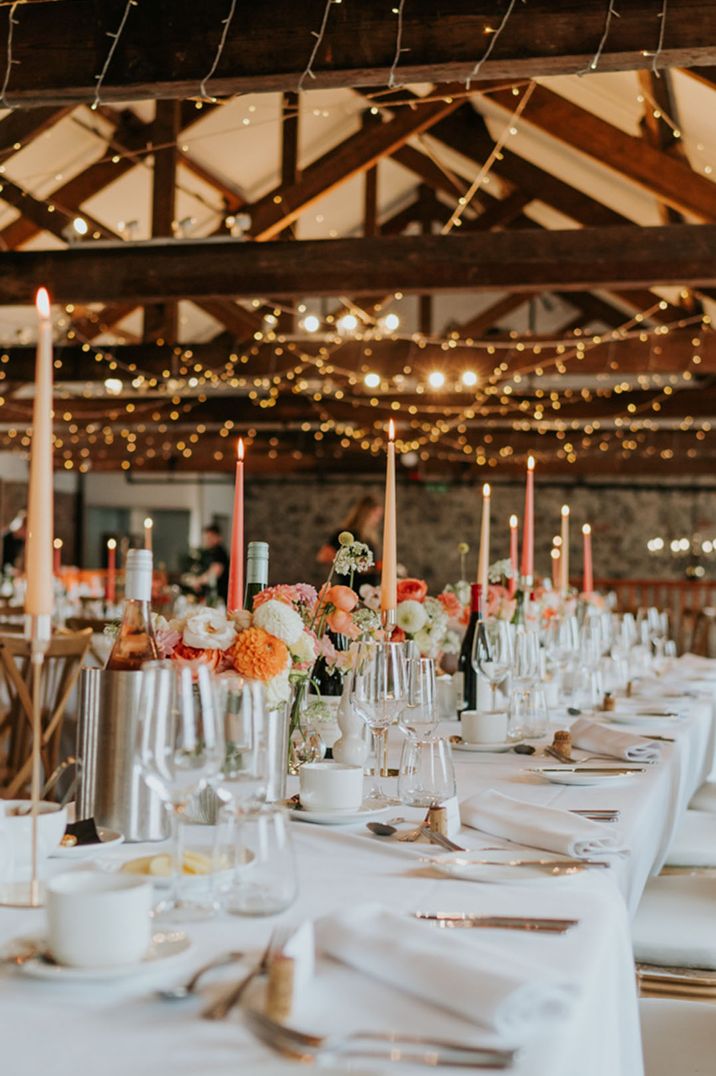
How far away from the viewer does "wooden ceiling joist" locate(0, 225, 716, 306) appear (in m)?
6.07

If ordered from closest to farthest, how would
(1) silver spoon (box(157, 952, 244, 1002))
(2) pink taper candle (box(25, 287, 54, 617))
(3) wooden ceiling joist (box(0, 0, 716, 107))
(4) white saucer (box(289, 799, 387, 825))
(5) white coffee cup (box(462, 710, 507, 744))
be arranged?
(1) silver spoon (box(157, 952, 244, 1002)), (2) pink taper candle (box(25, 287, 54, 617)), (4) white saucer (box(289, 799, 387, 825)), (5) white coffee cup (box(462, 710, 507, 744)), (3) wooden ceiling joist (box(0, 0, 716, 107))

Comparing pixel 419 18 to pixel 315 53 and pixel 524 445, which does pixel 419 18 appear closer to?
pixel 315 53

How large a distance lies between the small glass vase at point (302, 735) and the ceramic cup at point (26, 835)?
77 cm

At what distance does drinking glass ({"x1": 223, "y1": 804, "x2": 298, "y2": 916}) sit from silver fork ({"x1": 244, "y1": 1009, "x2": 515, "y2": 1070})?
296mm

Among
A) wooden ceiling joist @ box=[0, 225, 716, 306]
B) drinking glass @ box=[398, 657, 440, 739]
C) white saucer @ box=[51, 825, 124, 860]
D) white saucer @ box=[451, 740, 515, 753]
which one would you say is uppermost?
wooden ceiling joist @ box=[0, 225, 716, 306]

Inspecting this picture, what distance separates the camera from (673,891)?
243 cm

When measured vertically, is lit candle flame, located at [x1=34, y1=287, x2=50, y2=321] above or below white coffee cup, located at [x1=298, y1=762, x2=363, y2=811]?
above

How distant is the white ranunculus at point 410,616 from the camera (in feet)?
9.81

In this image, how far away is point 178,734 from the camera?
4.09ft

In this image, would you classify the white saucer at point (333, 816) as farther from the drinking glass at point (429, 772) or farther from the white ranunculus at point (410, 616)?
the white ranunculus at point (410, 616)

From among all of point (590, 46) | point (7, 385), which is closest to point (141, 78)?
point (590, 46)

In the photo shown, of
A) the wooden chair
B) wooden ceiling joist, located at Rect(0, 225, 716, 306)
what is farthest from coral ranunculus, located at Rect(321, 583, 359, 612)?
wooden ceiling joist, located at Rect(0, 225, 716, 306)

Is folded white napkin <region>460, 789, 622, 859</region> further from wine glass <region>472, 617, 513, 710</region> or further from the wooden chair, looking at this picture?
the wooden chair

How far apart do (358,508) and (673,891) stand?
171 inches
